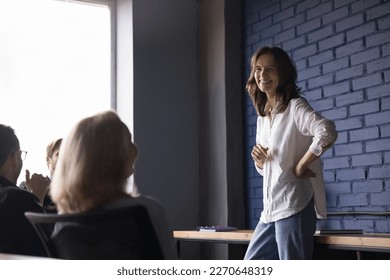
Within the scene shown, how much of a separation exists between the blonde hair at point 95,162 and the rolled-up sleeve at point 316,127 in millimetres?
953

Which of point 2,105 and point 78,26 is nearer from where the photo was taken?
point 2,105

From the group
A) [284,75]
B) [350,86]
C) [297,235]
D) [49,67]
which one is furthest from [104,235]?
[49,67]

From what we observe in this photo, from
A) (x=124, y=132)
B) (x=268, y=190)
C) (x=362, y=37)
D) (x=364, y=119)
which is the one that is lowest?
(x=268, y=190)

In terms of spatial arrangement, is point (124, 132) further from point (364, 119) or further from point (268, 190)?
point (364, 119)

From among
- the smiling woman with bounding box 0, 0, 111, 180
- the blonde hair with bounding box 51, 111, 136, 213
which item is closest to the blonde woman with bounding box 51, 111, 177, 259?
the blonde hair with bounding box 51, 111, 136, 213

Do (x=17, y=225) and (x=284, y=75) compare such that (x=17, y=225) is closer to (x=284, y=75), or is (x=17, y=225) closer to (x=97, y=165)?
(x=97, y=165)

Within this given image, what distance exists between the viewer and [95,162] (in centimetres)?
130

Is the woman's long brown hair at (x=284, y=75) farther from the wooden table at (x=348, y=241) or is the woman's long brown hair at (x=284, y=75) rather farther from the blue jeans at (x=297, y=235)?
the wooden table at (x=348, y=241)

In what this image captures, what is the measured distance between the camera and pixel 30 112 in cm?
415

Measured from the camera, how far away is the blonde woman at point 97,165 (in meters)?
1.30

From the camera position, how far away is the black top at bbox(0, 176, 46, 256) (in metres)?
1.70

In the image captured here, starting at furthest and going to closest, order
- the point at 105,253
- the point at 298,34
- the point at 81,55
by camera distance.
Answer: the point at 81,55, the point at 298,34, the point at 105,253
